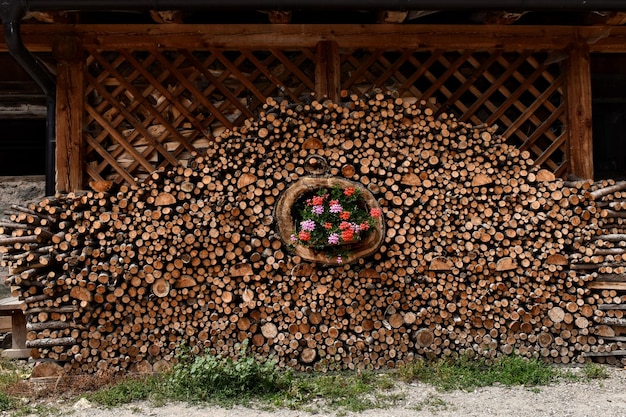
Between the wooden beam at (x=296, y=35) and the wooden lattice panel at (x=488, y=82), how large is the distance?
5.9 inches

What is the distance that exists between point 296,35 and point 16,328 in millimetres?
4678

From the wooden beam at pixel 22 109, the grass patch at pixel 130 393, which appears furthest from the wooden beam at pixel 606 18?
the wooden beam at pixel 22 109

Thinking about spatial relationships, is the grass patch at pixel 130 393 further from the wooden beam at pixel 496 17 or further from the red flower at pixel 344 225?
the wooden beam at pixel 496 17

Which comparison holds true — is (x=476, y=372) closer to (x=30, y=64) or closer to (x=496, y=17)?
(x=496, y=17)

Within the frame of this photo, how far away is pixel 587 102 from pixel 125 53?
5533 millimetres

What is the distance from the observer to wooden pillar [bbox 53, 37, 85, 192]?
239 inches

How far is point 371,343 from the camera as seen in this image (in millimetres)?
5363

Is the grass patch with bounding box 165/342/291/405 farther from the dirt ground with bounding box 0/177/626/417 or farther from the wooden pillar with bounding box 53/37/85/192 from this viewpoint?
the wooden pillar with bounding box 53/37/85/192

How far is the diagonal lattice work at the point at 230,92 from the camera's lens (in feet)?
20.2

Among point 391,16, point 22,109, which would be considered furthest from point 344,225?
point 22,109

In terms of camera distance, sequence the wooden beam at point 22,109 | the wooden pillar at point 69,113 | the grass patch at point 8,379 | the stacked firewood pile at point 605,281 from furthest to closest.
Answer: the wooden beam at point 22,109, the wooden pillar at point 69,113, the stacked firewood pile at point 605,281, the grass patch at point 8,379

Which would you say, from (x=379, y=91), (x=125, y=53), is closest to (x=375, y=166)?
(x=379, y=91)

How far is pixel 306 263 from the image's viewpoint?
5340 millimetres

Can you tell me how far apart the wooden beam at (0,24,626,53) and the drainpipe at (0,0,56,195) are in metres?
0.48
